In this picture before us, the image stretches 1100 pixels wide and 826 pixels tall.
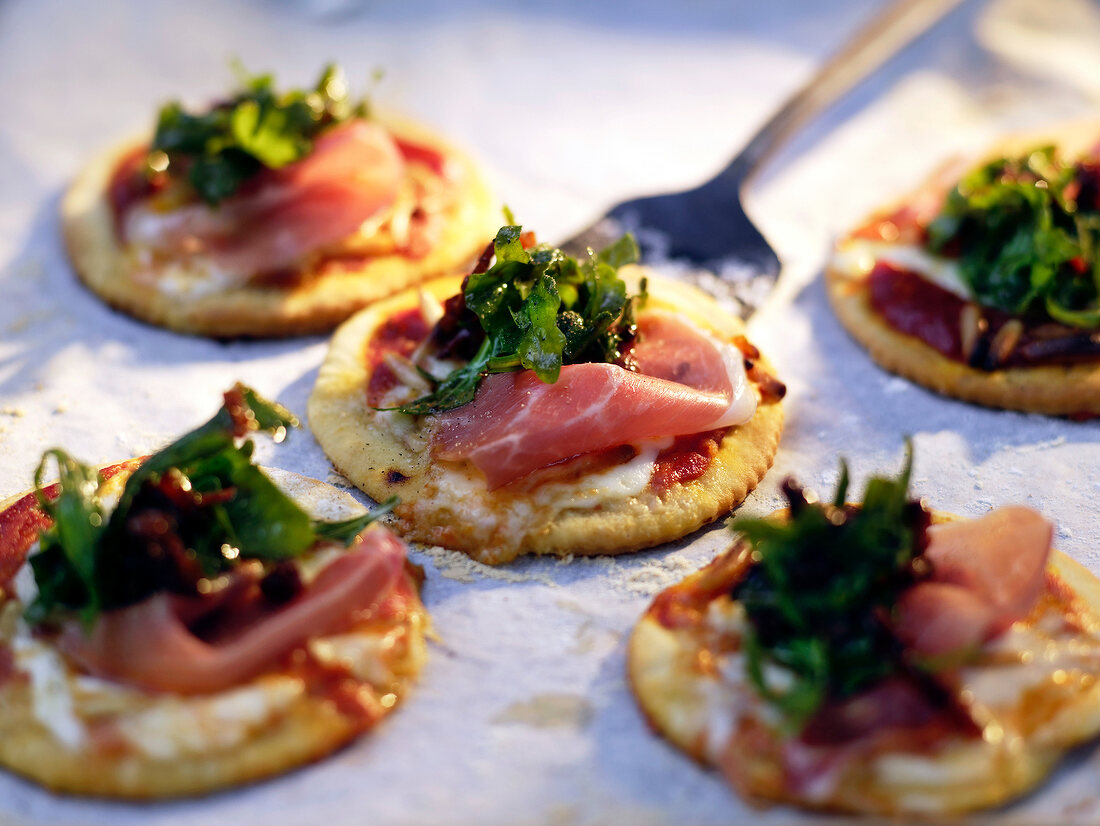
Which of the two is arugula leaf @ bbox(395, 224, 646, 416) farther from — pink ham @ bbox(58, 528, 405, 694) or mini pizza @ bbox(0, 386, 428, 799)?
pink ham @ bbox(58, 528, 405, 694)

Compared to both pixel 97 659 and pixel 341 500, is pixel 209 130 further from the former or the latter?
pixel 97 659

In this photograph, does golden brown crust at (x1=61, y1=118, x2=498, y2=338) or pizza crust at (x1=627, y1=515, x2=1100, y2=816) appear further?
golden brown crust at (x1=61, y1=118, x2=498, y2=338)

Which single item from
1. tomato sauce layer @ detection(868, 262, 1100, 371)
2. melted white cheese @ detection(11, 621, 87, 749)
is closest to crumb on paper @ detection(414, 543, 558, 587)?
melted white cheese @ detection(11, 621, 87, 749)

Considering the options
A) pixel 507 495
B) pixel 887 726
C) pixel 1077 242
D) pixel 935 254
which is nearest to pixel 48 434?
pixel 507 495

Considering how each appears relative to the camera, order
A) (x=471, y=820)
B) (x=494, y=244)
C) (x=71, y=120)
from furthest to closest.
A: (x=71, y=120) < (x=494, y=244) < (x=471, y=820)

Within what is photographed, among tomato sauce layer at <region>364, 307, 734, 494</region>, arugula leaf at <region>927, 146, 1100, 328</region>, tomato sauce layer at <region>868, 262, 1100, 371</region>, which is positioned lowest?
tomato sauce layer at <region>364, 307, 734, 494</region>

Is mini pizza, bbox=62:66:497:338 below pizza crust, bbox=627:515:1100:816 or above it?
above

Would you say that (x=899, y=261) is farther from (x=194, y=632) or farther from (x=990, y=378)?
(x=194, y=632)
